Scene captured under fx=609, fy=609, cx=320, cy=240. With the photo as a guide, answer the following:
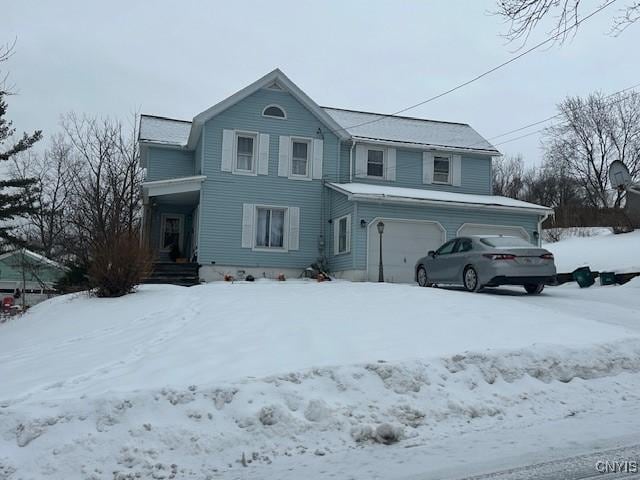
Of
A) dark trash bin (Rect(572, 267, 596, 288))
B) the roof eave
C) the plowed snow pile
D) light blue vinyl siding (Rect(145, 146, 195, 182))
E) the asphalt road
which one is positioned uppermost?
the roof eave

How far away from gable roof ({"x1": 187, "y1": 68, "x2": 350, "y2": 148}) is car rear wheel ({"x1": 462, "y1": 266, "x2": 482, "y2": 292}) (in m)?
9.25

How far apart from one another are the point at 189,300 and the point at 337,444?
7844 mm

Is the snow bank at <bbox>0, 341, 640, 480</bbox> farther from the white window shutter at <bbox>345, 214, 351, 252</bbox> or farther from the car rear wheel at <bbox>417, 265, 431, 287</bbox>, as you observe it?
the white window shutter at <bbox>345, 214, 351, 252</bbox>

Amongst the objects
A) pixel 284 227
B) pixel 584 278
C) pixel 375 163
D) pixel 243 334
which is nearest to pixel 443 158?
pixel 375 163

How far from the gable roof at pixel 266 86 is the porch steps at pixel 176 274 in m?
4.97

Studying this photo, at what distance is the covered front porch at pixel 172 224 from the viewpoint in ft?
74.7

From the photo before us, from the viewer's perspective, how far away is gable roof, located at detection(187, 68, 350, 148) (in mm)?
21109

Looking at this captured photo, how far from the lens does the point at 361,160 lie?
77.0 ft

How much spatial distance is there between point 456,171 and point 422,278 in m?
8.73

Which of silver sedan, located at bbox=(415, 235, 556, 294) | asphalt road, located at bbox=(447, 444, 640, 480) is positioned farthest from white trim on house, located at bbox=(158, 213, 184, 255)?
asphalt road, located at bbox=(447, 444, 640, 480)

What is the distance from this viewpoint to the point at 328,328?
891 cm

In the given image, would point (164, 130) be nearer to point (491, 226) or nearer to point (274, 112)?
point (274, 112)

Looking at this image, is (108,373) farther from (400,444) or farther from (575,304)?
(575,304)

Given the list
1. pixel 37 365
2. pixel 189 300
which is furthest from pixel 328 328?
pixel 189 300
